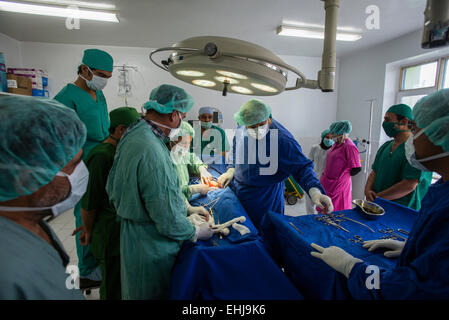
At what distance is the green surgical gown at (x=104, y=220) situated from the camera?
1.45 metres

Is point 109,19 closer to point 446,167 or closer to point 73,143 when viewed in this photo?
point 73,143

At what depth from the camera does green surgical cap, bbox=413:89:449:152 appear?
31.2 inches

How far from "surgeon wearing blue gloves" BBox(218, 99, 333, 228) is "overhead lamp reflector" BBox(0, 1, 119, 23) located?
2.67 metres

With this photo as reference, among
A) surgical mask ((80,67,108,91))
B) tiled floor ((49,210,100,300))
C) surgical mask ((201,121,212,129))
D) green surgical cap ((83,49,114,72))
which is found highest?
green surgical cap ((83,49,114,72))

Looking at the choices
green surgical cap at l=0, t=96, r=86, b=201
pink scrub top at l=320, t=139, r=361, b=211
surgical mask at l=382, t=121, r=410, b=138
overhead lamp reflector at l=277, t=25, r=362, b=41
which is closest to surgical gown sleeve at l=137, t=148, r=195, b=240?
green surgical cap at l=0, t=96, r=86, b=201

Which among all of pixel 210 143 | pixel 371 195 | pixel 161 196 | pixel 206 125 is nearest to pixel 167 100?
pixel 161 196

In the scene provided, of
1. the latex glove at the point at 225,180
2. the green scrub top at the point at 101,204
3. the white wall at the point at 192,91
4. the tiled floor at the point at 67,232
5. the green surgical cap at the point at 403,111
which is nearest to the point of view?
the green scrub top at the point at 101,204

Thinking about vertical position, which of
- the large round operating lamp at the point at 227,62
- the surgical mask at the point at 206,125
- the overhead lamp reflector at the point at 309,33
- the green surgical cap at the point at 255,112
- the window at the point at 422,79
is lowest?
the surgical mask at the point at 206,125

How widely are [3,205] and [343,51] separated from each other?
592 centimetres

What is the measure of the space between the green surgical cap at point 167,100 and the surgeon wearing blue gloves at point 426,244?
114 cm

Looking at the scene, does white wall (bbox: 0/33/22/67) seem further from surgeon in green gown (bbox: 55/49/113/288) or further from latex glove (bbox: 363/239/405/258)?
latex glove (bbox: 363/239/405/258)

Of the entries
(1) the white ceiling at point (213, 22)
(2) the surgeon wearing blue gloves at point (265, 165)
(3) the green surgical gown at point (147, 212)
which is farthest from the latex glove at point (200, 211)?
(1) the white ceiling at point (213, 22)

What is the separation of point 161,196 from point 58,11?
11.5 feet

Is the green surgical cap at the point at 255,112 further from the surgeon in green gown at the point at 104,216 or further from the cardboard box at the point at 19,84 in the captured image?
the cardboard box at the point at 19,84
